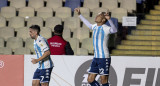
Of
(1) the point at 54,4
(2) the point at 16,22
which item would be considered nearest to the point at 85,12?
(1) the point at 54,4

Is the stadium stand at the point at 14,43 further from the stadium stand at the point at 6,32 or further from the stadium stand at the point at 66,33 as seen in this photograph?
the stadium stand at the point at 66,33

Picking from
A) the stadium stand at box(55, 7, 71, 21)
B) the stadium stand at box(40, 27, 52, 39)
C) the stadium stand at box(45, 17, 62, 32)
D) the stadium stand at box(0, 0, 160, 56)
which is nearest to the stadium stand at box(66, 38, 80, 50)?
the stadium stand at box(0, 0, 160, 56)

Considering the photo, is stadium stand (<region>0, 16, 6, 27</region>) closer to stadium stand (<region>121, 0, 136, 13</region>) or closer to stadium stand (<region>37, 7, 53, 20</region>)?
stadium stand (<region>37, 7, 53, 20</region>)

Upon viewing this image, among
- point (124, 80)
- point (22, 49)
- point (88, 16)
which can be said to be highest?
point (88, 16)

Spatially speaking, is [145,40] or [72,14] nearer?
[145,40]

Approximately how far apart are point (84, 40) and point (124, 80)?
1076 millimetres

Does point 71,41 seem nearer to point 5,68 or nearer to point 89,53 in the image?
point 89,53

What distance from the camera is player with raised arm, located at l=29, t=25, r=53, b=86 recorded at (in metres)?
7.32

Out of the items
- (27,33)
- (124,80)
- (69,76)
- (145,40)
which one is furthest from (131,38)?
(27,33)

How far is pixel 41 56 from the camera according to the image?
727cm

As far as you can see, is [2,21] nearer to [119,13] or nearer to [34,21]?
[34,21]

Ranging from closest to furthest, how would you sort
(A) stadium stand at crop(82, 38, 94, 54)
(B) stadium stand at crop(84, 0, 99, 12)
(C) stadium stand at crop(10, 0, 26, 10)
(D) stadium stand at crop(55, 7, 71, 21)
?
(A) stadium stand at crop(82, 38, 94, 54) → (D) stadium stand at crop(55, 7, 71, 21) → (B) stadium stand at crop(84, 0, 99, 12) → (C) stadium stand at crop(10, 0, 26, 10)

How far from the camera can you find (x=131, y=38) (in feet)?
29.1

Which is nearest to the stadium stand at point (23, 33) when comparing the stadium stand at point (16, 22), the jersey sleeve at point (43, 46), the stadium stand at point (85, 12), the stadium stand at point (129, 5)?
the stadium stand at point (16, 22)
